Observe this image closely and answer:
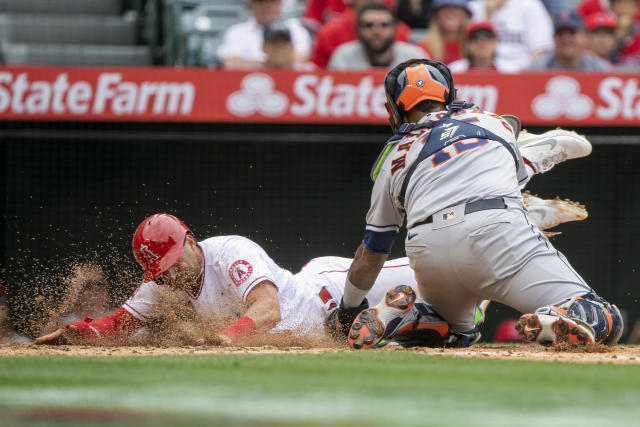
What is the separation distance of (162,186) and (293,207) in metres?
1.19

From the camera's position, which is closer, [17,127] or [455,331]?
[455,331]

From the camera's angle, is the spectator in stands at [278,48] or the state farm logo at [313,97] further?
the spectator in stands at [278,48]

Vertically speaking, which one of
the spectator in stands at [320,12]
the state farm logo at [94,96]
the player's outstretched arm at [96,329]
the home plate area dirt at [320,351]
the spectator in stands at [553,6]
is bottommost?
the player's outstretched arm at [96,329]

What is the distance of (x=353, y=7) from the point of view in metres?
9.93

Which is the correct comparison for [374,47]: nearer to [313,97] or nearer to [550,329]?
[313,97]

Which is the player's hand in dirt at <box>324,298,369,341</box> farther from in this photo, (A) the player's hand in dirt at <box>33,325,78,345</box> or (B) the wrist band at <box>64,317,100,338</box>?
(A) the player's hand in dirt at <box>33,325,78,345</box>

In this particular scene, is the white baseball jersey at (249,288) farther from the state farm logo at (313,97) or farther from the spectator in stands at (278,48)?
the spectator in stands at (278,48)

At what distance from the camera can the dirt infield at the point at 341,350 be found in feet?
14.6

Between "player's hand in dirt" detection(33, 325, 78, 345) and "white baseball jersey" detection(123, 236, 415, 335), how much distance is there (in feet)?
1.36

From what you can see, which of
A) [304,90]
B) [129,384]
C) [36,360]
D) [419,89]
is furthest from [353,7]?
[129,384]

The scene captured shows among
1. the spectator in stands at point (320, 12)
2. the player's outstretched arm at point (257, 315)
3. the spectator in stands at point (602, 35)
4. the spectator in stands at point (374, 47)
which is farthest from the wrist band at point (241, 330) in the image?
the spectator in stands at point (602, 35)

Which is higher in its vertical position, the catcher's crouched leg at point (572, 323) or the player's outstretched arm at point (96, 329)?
the catcher's crouched leg at point (572, 323)

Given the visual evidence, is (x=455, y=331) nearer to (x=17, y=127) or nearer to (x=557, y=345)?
(x=557, y=345)

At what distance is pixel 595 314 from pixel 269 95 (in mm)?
4184
